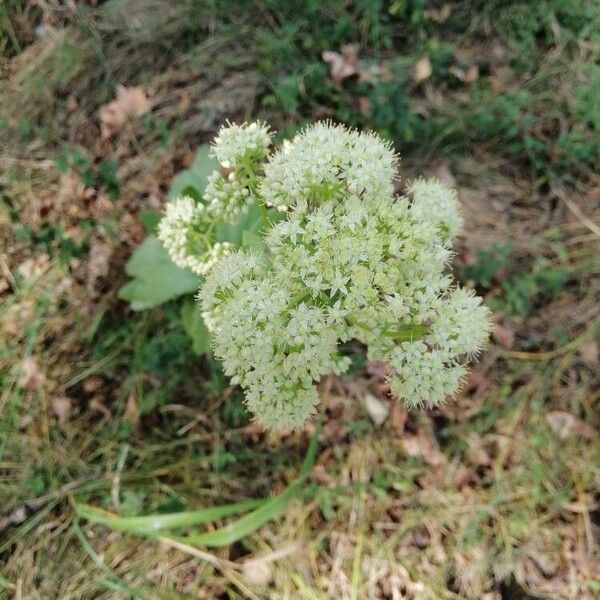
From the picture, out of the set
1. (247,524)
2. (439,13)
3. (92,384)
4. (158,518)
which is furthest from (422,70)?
(158,518)

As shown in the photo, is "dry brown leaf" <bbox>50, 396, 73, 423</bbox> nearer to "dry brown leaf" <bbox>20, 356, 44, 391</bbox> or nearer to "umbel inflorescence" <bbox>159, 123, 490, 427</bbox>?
"dry brown leaf" <bbox>20, 356, 44, 391</bbox>

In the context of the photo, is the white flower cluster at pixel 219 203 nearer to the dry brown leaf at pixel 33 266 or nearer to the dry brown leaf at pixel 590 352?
the dry brown leaf at pixel 33 266

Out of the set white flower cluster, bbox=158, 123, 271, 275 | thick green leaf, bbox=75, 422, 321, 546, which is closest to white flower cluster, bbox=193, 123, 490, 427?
white flower cluster, bbox=158, 123, 271, 275

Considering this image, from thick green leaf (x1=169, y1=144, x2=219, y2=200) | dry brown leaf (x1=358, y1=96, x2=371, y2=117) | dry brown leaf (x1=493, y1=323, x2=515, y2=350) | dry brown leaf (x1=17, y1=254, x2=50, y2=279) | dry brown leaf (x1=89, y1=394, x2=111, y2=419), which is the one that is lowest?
dry brown leaf (x1=493, y1=323, x2=515, y2=350)

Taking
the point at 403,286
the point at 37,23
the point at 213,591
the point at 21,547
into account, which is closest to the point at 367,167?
the point at 403,286

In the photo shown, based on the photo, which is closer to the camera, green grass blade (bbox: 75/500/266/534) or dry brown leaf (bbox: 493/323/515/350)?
green grass blade (bbox: 75/500/266/534)

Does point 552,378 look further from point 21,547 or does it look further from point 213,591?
point 21,547

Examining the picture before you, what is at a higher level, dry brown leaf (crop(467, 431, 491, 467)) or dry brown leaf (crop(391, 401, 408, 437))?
dry brown leaf (crop(391, 401, 408, 437))
